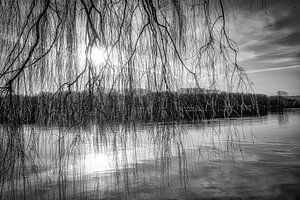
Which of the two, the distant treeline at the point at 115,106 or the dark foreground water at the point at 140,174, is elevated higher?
the distant treeline at the point at 115,106

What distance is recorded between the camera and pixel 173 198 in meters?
2.27

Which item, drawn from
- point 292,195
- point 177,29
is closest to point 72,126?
point 177,29

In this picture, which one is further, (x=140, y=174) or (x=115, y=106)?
(x=140, y=174)

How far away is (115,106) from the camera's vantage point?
5.73 feet

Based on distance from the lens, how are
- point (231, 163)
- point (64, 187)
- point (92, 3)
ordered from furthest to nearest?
point (231, 163), point (64, 187), point (92, 3)

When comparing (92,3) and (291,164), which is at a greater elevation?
(92,3)

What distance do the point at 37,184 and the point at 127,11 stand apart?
2041 millimetres

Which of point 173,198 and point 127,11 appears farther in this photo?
point 173,198

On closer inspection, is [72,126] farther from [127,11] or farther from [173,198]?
[173,198]

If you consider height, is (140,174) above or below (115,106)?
below

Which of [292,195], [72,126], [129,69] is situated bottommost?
[292,195]

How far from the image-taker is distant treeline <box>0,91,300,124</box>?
5.35 feet

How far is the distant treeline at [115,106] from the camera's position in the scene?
1630 mm

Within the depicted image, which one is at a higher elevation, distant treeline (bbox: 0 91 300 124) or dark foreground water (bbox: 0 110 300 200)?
distant treeline (bbox: 0 91 300 124)
